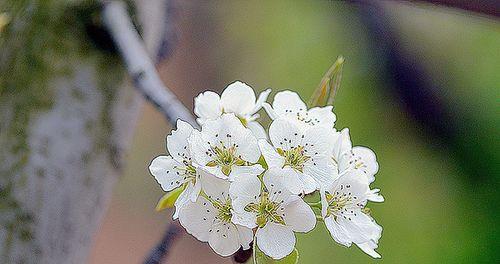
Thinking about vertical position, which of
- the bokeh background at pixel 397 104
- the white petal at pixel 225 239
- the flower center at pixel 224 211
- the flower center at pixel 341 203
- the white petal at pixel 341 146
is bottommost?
the bokeh background at pixel 397 104

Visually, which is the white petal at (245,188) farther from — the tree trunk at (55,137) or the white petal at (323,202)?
the tree trunk at (55,137)

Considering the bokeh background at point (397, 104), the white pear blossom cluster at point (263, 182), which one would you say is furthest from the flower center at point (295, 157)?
the bokeh background at point (397, 104)

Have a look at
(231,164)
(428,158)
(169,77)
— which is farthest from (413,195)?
(231,164)

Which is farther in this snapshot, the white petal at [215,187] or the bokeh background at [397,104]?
the bokeh background at [397,104]

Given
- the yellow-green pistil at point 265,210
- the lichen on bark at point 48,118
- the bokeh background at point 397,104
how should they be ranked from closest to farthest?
the yellow-green pistil at point 265,210 → the lichen on bark at point 48,118 → the bokeh background at point 397,104

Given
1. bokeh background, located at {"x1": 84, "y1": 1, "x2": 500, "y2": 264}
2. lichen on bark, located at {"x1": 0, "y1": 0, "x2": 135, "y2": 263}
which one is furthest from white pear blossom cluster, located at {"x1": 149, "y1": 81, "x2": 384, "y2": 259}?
bokeh background, located at {"x1": 84, "y1": 1, "x2": 500, "y2": 264}

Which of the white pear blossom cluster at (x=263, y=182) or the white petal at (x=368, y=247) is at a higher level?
the white pear blossom cluster at (x=263, y=182)

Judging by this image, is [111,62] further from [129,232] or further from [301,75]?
[129,232]

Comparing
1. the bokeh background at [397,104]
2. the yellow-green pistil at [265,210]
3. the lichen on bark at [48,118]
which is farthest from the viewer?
the bokeh background at [397,104]

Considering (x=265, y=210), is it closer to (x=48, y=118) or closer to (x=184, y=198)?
(x=184, y=198)

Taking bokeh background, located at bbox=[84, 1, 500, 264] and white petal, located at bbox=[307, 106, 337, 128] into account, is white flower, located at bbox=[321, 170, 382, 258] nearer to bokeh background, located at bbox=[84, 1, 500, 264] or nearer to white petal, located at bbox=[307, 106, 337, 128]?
white petal, located at bbox=[307, 106, 337, 128]
